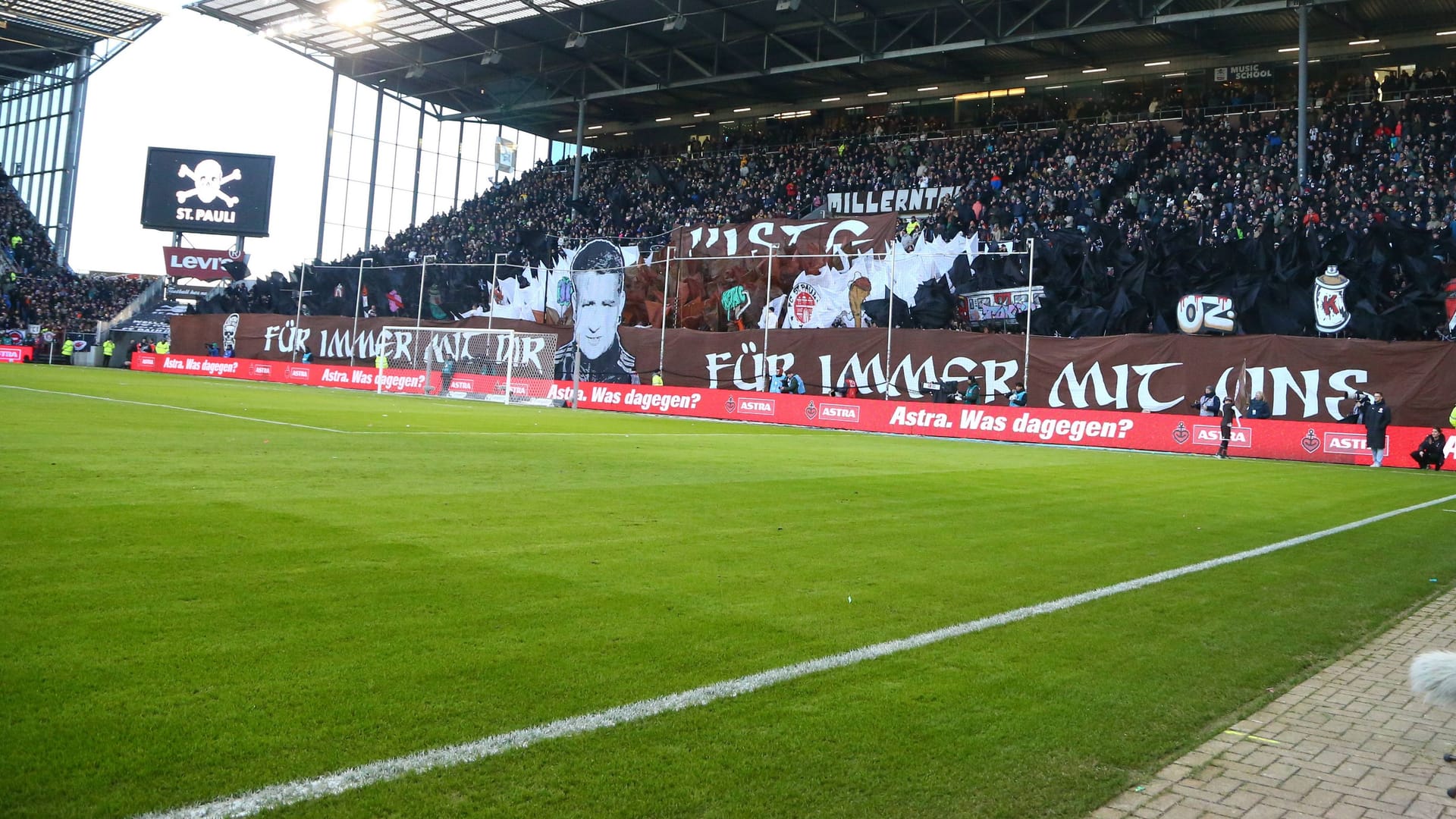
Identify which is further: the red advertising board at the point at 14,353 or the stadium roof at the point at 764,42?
the red advertising board at the point at 14,353

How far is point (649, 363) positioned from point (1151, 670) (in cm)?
3207

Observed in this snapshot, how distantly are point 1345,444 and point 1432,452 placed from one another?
5.47ft

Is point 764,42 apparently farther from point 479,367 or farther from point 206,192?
point 206,192

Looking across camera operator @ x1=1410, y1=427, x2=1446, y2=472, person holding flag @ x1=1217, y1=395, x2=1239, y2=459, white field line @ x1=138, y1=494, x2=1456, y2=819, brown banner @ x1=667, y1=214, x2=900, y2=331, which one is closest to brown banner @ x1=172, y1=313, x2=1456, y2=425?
brown banner @ x1=667, y1=214, x2=900, y2=331

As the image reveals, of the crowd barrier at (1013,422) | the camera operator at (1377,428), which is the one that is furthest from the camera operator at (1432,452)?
the camera operator at (1377,428)

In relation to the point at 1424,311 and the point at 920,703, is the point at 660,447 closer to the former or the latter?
the point at 920,703

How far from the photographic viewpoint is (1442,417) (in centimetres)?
2425

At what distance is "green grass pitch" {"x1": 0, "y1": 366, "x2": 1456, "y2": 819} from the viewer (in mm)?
3453

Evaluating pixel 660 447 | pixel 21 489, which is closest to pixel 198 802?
pixel 21 489

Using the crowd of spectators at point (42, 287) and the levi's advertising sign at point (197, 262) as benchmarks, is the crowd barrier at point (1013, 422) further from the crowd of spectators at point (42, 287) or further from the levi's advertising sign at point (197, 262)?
the crowd of spectators at point (42, 287)

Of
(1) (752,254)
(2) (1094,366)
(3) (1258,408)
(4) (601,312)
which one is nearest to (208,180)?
(4) (601,312)

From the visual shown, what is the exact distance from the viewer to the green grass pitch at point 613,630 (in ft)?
11.3

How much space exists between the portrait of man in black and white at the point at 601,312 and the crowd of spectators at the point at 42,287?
35713mm

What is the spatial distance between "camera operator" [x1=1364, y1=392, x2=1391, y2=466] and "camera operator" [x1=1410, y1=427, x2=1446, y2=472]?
69 centimetres
